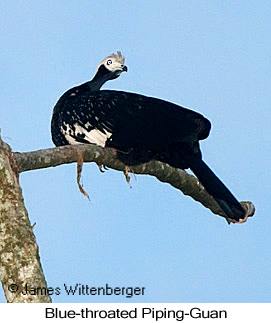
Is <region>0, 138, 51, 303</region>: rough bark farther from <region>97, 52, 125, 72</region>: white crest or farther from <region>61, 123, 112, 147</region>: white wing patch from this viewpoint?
<region>97, 52, 125, 72</region>: white crest

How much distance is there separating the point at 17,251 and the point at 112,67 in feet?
19.3

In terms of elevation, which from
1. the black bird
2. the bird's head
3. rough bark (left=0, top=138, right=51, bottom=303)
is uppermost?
the bird's head

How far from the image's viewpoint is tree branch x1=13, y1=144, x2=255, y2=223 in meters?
6.88

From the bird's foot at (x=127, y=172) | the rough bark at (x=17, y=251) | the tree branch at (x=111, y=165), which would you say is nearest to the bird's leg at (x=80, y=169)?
the tree branch at (x=111, y=165)

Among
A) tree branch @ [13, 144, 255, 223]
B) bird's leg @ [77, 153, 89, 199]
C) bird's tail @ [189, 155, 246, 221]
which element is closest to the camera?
tree branch @ [13, 144, 255, 223]

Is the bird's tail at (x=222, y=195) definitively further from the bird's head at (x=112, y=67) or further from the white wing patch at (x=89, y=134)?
the bird's head at (x=112, y=67)

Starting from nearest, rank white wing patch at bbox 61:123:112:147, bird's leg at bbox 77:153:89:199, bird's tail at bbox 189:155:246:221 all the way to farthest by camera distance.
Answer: bird's leg at bbox 77:153:89:199, bird's tail at bbox 189:155:246:221, white wing patch at bbox 61:123:112:147

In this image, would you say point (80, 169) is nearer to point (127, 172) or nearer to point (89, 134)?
point (127, 172)

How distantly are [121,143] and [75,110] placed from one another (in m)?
1.02

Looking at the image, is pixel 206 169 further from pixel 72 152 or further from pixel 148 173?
pixel 72 152

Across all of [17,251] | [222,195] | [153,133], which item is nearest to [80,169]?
[153,133]

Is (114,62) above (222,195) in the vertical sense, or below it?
above

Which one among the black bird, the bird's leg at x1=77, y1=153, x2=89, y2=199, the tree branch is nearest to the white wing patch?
the black bird

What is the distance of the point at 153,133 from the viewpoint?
8.71 m
